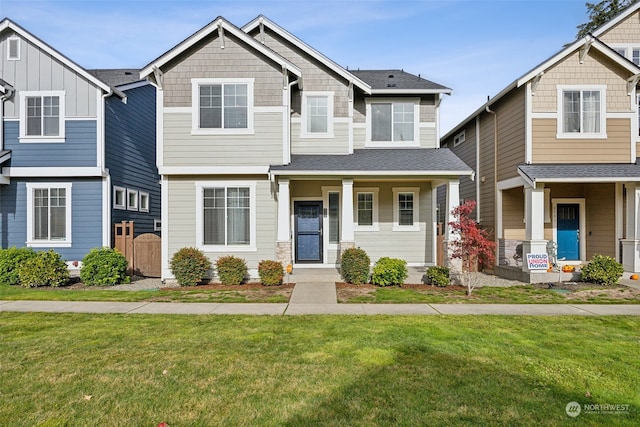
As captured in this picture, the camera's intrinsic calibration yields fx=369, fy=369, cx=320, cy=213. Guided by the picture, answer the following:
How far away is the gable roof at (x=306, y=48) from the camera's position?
12.5m

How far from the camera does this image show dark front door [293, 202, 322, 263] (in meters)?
13.5

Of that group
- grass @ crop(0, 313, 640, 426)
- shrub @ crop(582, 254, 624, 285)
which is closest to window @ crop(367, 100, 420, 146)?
shrub @ crop(582, 254, 624, 285)

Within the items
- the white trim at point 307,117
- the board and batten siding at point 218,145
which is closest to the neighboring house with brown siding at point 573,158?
the white trim at point 307,117

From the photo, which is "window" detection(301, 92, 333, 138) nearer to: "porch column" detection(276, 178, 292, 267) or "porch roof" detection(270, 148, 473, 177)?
"porch roof" detection(270, 148, 473, 177)

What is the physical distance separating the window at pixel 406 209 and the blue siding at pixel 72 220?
10.4 metres

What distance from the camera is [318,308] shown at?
316 inches

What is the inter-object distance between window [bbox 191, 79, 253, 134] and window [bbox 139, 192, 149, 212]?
6.01m

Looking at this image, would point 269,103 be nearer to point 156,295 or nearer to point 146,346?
point 156,295

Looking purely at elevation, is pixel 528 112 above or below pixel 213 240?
above

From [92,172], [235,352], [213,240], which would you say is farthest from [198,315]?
[92,172]

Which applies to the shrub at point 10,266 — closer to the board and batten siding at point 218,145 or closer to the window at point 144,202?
the window at point 144,202

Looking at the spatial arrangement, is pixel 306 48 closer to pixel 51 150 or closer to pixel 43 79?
pixel 43 79

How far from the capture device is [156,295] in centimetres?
956

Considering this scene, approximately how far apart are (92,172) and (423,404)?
41.7ft
